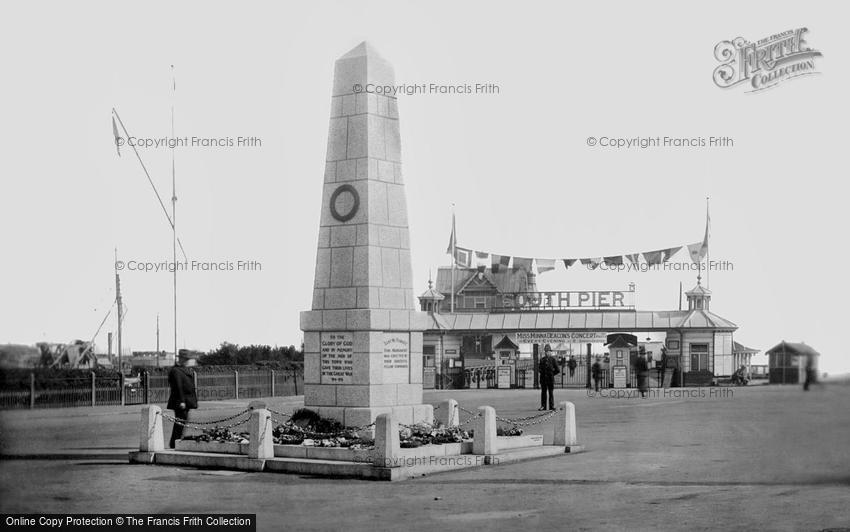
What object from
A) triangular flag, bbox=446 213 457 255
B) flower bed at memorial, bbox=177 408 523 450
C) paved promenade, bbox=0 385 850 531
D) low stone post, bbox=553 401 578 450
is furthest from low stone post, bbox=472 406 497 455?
triangular flag, bbox=446 213 457 255

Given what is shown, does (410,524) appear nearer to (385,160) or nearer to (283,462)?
(283,462)

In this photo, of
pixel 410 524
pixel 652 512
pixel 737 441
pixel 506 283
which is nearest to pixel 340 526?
pixel 410 524

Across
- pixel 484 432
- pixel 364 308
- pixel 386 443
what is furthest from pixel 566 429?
pixel 386 443

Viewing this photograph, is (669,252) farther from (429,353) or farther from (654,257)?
(429,353)

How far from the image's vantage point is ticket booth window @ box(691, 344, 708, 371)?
2090 inches

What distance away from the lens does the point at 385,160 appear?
682 inches

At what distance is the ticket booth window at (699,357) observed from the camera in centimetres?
5309

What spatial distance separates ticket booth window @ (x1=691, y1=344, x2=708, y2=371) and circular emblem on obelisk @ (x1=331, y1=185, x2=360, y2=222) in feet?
129

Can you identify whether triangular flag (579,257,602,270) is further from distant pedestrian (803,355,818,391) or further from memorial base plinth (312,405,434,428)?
distant pedestrian (803,355,818,391)

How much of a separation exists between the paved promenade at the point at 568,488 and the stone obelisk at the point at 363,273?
2.73 m

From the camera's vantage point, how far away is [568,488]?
12.7m

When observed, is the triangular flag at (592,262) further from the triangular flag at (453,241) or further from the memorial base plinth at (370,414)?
the memorial base plinth at (370,414)

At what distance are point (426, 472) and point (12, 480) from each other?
433 inches

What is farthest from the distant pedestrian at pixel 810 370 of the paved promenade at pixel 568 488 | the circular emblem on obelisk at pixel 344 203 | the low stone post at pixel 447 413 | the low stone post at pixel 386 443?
the low stone post at pixel 447 413
